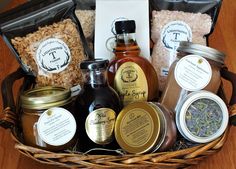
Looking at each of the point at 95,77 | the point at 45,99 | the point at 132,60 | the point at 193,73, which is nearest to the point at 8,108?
the point at 45,99

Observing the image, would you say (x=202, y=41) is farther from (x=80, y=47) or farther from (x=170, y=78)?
(x=80, y=47)

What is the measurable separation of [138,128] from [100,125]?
0.26 ft

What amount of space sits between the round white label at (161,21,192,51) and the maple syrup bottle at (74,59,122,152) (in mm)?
247

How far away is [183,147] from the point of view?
81cm

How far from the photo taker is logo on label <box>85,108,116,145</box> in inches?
30.9

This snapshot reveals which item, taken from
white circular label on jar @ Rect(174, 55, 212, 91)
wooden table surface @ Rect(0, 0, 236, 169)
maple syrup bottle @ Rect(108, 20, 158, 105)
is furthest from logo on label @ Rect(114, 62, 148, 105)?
wooden table surface @ Rect(0, 0, 236, 169)

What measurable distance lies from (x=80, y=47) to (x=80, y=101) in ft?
0.73

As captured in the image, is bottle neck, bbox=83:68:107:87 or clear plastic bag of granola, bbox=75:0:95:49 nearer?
bottle neck, bbox=83:68:107:87

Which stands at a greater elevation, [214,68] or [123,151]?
[214,68]

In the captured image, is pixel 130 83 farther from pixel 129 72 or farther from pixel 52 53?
pixel 52 53

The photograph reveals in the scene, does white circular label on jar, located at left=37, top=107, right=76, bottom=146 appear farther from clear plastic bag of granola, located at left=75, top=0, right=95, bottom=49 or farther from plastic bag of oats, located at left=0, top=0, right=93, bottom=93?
clear plastic bag of granola, located at left=75, top=0, right=95, bottom=49

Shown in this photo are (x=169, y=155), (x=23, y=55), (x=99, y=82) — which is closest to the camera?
(x=169, y=155)

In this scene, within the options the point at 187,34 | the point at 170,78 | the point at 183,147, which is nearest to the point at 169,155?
the point at 183,147

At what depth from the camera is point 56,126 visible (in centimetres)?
78
